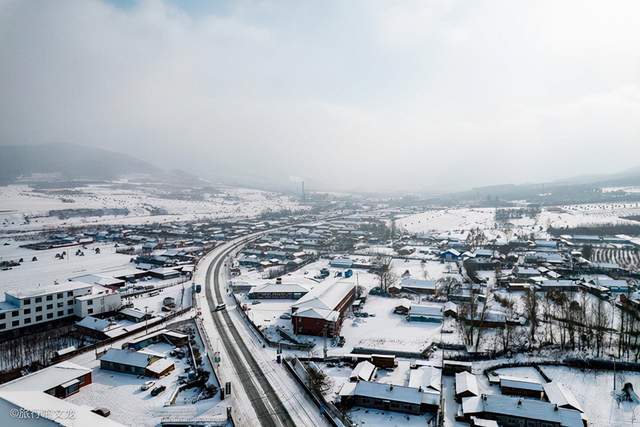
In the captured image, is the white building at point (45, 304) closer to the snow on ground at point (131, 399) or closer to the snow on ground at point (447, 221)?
the snow on ground at point (131, 399)

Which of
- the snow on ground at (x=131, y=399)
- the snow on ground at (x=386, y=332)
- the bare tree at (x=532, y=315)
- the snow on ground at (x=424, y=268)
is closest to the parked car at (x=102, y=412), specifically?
the snow on ground at (x=131, y=399)

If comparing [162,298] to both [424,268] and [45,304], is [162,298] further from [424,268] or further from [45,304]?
[424,268]


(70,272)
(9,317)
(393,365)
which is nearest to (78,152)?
(70,272)

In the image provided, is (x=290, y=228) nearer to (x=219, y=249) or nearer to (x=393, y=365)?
(x=219, y=249)

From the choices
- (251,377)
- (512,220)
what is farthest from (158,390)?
(512,220)

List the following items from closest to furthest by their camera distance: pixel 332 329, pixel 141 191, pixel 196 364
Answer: pixel 196 364 → pixel 332 329 → pixel 141 191

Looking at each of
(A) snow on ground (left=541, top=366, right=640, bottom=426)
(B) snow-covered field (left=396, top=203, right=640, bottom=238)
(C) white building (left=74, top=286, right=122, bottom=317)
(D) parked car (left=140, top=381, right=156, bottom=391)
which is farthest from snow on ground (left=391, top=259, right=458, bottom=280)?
(D) parked car (left=140, top=381, right=156, bottom=391)
